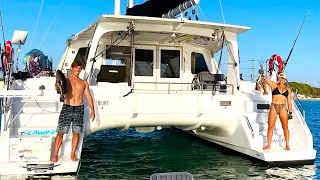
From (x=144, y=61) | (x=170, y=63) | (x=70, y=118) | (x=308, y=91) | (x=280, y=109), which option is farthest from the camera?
(x=308, y=91)

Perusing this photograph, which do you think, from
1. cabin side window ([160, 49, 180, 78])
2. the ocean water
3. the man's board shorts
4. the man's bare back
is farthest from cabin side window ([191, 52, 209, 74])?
the man's board shorts

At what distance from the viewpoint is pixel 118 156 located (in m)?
8.88

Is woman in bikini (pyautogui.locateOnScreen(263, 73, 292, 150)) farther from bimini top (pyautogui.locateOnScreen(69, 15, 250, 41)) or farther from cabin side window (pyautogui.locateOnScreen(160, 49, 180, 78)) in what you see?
cabin side window (pyautogui.locateOnScreen(160, 49, 180, 78))

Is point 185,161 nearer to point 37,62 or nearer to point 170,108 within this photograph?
point 170,108

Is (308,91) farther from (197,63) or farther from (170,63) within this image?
(170,63)

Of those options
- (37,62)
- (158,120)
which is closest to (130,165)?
(158,120)

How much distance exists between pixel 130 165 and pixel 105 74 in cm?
311

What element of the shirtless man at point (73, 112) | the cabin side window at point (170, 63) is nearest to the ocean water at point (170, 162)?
the shirtless man at point (73, 112)

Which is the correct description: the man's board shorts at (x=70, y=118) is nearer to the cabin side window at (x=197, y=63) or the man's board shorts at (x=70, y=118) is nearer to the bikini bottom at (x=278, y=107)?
the bikini bottom at (x=278, y=107)

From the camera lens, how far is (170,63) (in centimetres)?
1043

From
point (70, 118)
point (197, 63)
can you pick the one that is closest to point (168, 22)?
point (70, 118)

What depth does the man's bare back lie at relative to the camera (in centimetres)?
672

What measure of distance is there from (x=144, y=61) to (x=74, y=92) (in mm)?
3711

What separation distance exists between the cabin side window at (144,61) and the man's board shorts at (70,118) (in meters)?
3.57
